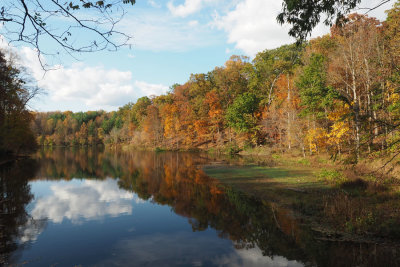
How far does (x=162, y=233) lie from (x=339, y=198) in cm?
883

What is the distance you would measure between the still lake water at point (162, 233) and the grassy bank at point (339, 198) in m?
0.92

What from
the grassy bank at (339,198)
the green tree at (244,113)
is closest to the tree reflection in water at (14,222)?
the grassy bank at (339,198)

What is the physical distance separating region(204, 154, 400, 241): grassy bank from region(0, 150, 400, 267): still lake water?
925 mm

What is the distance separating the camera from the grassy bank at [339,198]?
958 centimetres

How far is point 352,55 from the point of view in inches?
997

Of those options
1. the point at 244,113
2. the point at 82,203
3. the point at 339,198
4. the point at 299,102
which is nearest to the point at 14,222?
the point at 82,203

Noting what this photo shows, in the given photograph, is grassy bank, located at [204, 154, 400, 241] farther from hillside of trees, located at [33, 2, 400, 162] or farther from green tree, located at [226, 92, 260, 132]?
green tree, located at [226, 92, 260, 132]

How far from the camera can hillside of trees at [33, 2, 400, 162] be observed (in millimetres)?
19438

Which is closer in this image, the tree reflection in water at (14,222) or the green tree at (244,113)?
the tree reflection in water at (14,222)

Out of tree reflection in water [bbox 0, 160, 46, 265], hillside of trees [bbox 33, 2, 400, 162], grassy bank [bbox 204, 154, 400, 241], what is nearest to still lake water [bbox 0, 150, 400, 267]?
tree reflection in water [bbox 0, 160, 46, 265]

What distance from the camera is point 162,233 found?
11531 mm

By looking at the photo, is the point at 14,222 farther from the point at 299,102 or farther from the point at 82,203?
the point at 299,102

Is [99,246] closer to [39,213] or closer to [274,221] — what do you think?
[39,213]

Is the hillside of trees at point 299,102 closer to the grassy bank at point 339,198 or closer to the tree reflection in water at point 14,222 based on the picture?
the grassy bank at point 339,198
